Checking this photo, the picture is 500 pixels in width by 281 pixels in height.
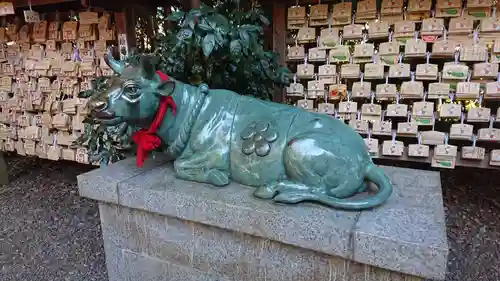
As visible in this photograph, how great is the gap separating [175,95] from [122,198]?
2.10 ft

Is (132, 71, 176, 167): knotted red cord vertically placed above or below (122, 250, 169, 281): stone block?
above

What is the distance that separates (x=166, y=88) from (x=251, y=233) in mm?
801

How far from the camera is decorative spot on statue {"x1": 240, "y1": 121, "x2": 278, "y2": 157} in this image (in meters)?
1.64

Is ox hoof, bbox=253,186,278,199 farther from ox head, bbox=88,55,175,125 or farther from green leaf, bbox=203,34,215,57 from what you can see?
green leaf, bbox=203,34,215,57

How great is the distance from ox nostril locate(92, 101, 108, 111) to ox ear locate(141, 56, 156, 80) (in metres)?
0.23

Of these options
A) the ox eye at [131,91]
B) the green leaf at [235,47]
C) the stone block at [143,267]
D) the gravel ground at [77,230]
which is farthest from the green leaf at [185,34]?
the gravel ground at [77,230]

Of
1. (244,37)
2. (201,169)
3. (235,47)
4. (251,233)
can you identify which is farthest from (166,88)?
(251,233)

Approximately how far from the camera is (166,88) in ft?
5.40

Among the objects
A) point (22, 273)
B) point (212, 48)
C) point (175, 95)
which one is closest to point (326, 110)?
point (212, 48)

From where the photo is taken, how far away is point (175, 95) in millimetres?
1782

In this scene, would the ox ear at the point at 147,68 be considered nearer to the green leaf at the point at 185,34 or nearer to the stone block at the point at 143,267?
the green leaf at the point at 185,34

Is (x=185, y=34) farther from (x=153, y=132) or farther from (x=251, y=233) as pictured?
(x=251, y=233)

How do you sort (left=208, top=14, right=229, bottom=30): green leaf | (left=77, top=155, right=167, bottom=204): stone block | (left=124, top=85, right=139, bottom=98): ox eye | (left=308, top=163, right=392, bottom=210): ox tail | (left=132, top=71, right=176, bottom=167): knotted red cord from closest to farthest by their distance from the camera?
(left=308, top=163, right=392, bottom=210): ox tail, (left=124, top=85, right=139, bottom=98): ox eye, (left=132, top=71, right=176, bottom=167): knotted red cord, (left=77, top=155, right=167, bottom=204): stone block, (left=208, top=14, right=229, bottom=30): green leaf

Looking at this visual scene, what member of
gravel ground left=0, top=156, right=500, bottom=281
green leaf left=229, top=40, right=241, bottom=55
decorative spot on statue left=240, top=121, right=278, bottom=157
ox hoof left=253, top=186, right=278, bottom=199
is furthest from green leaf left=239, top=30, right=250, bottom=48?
gravel ground left=0, top=156, right=500, bottom=281
